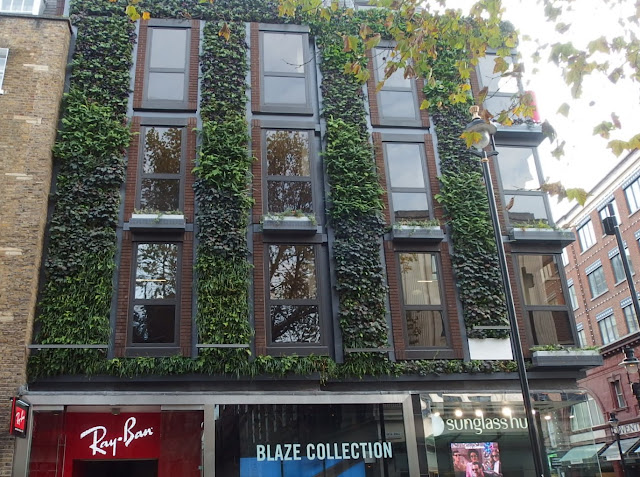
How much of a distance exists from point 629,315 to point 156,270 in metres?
33.8

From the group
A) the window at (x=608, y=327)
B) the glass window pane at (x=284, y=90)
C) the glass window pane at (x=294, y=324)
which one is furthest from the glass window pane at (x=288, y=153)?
the window at (x=608, y=327)

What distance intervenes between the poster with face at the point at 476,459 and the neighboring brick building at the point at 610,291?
22035mm

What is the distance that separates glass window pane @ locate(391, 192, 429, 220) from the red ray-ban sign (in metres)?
9.66

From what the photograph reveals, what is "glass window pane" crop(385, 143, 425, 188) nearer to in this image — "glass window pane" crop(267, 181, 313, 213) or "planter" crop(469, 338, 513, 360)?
"glass window pane" crop(267, 181, 313, 213)

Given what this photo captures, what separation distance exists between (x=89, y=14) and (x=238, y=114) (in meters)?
5.04

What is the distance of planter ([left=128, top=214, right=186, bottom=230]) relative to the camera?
1448 cm

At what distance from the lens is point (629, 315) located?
38469 millimetres

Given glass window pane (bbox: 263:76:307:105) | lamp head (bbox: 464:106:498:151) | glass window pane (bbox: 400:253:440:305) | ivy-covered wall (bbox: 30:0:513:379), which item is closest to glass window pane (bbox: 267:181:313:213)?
ivy-covered wall (bbox: 30:0:513:379)

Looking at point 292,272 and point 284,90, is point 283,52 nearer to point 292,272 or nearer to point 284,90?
point 284,90

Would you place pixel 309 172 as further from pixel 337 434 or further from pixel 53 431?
pixel 53 431

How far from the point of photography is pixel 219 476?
43.2 ft

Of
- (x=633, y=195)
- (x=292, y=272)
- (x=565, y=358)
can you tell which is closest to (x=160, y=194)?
(x=292, y=272)

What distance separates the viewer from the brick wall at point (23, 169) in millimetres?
12938

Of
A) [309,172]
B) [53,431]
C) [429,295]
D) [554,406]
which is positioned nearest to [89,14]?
[309,172]
